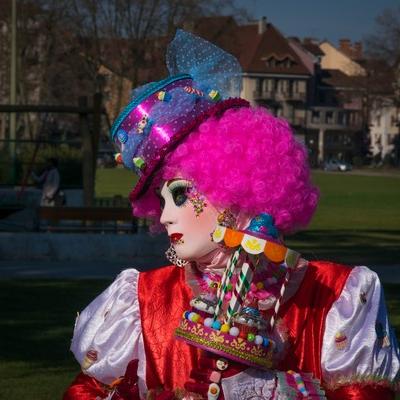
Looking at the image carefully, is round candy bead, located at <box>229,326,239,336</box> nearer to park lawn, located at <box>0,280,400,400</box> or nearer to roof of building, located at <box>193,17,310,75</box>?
park lawn, located at <box>0,280,400,400</box>

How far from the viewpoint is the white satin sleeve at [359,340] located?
3305mm

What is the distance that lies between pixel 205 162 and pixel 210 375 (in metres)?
0.57

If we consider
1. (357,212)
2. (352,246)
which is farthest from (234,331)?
(357,212)

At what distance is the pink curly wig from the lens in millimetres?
3268

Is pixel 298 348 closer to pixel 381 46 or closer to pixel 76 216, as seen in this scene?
pixel 76 216

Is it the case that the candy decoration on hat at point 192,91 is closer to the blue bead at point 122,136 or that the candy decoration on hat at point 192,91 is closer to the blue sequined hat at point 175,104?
the blue sequined hat at point 175,104

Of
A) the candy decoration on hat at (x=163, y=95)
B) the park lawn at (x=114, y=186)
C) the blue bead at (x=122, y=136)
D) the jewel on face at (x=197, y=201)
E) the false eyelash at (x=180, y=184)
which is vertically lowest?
the park lawn at (x=114, y=186)

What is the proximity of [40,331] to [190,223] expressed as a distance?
6.86 metres

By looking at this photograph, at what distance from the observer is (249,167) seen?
328 cm

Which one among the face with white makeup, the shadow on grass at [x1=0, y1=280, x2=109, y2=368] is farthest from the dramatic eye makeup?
the shadow on grass at [x1=0, y1=280, x2=109, y2=368]

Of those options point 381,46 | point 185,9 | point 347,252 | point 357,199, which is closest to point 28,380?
point 347,252

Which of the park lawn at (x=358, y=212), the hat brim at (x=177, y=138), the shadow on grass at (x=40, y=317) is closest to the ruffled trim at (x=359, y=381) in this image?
the hat brim at (x=177, y=138)

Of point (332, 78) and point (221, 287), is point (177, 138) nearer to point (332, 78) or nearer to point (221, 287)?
point (221, 287)

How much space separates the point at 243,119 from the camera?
3363 mm
